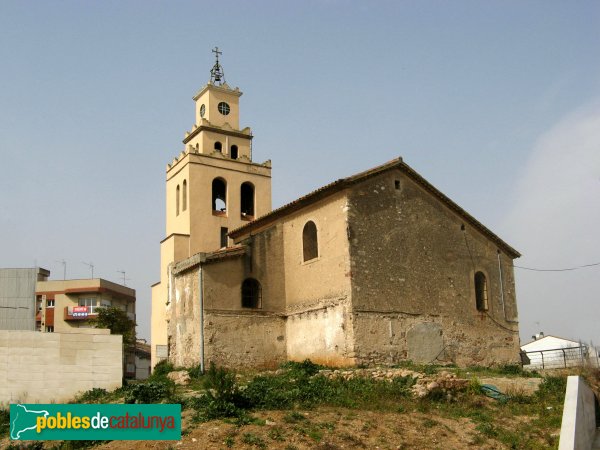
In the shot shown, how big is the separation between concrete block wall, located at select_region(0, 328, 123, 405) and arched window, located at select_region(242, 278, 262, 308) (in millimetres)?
5314

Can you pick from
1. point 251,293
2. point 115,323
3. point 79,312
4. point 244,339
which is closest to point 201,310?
point 244,339

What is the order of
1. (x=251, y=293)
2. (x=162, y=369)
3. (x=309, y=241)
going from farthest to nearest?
(x=251, y=293) < (x=309, y=241) < (x=162, y=369)

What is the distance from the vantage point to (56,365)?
82.3 feet

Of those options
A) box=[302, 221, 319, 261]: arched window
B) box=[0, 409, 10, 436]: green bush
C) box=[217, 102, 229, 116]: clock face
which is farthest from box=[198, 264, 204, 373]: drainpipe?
box=[217, 102, 229, 116]: clock face

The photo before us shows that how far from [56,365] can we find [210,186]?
12.7 m

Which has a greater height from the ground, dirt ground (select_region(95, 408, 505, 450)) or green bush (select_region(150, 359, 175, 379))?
green bush (select_region(150, 359, 175, 379))

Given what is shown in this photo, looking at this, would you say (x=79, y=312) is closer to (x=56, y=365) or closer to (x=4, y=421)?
(x=56, y=365)

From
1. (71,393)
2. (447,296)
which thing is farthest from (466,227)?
(71,393)

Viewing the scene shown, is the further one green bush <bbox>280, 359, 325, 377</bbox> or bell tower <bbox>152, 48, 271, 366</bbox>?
bell tower <bbox>152, 48, 271, 366</bbox>

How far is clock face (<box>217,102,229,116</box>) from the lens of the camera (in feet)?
121

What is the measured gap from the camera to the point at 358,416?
16844 mm

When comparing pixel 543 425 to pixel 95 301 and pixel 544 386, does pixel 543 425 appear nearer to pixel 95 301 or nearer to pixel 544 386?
pixel 544 386

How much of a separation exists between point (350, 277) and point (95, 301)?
4047cm

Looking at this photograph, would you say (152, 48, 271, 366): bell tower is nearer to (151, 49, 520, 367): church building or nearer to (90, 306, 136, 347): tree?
(151, 49, 520, 367): church building
